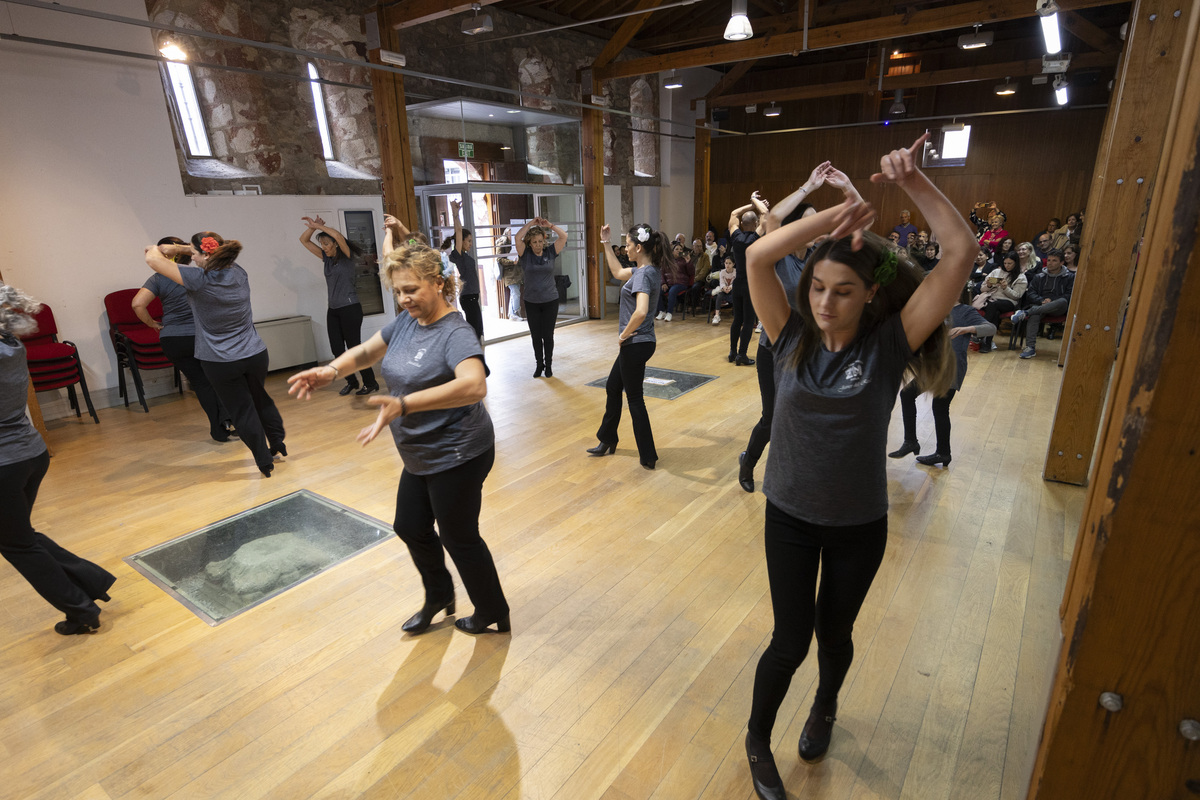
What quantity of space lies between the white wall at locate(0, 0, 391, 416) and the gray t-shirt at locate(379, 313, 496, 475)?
537cm

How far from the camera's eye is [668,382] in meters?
6.42

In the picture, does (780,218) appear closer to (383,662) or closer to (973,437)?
(383,662)

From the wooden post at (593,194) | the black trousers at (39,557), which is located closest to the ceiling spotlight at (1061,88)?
the wooden post at (593,194)

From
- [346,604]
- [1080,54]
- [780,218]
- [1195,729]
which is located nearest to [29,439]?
[346,604]

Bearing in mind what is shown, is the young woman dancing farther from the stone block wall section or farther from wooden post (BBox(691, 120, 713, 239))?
wooden post (BBox(691, 120, 713, 239))

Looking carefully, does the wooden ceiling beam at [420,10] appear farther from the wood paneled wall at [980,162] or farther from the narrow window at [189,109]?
the wood paneled wall at [980,162]

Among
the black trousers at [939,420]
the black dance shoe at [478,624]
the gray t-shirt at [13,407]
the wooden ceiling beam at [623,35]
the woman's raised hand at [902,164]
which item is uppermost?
the wooden ceiling beam at [623,35]

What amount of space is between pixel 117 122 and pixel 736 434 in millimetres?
6187

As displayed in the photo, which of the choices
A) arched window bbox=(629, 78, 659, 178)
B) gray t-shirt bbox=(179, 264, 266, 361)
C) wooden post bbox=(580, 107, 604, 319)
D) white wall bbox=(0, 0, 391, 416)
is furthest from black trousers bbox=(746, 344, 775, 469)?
arched window bbox=(629, 78, 659, 178)

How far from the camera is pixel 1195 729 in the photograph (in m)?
0.74

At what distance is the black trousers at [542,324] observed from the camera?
21.6ft

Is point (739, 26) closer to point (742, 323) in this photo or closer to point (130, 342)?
point (742, 323)

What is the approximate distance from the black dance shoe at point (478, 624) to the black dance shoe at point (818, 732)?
4.03 feet

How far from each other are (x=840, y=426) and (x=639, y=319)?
7.92 feet
